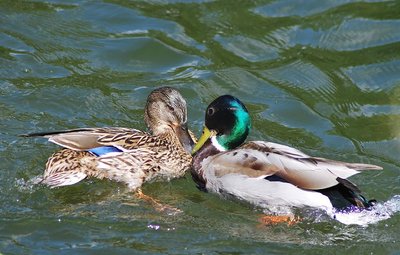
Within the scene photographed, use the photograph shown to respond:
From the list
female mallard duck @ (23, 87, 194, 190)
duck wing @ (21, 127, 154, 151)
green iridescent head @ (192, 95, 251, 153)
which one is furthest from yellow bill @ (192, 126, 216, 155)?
duck wing @ (21, 127, 154, 151)

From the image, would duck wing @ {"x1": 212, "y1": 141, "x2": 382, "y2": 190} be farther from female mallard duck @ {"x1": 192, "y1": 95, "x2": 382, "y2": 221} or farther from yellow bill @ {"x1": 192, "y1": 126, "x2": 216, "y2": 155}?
yellow bill @ {"x1": 192, "y1": 126, "x2": 216, "y2": 155}

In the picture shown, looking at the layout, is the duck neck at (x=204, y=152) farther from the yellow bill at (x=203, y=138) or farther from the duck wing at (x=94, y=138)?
the duck wing at (x=94, y=138)

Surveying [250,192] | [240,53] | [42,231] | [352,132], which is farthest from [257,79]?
[42,231]

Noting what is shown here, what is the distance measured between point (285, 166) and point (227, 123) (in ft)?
3.29

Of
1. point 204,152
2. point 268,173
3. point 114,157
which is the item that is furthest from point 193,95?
point 268,173

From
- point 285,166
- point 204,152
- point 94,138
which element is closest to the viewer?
point 285,166

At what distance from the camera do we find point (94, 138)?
9.00 metres

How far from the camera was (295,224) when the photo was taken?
27.7 feet

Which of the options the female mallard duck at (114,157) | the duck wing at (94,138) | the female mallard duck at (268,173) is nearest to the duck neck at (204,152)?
the female mallard duck at (268,173)

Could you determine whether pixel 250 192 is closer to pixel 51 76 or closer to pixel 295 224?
pixel 295 224

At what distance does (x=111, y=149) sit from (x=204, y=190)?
942 millimetres

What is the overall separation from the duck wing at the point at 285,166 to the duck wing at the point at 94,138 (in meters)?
0.82

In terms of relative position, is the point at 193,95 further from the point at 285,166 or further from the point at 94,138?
the point at 285,166

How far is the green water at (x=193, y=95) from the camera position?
8.11 metres
